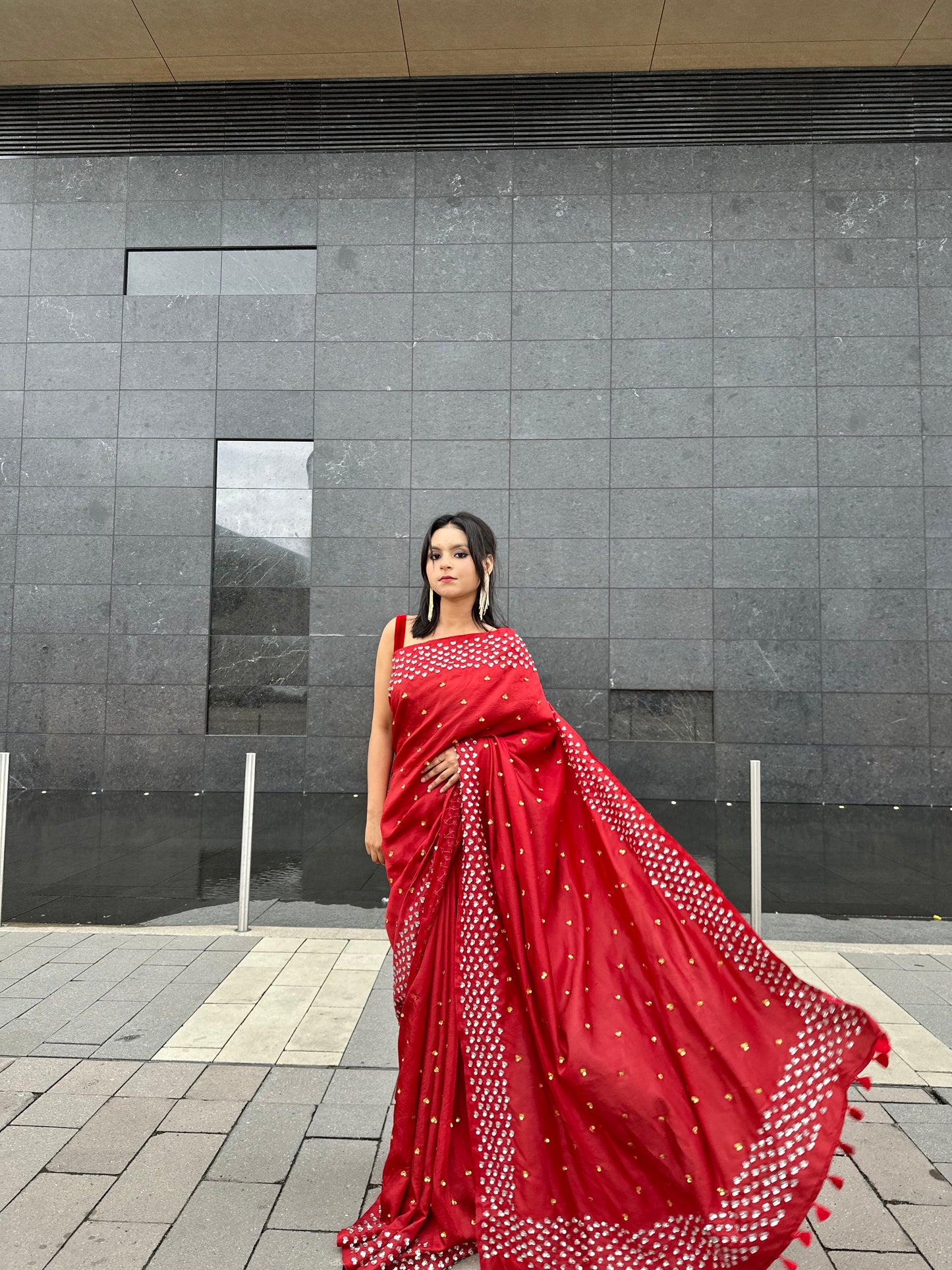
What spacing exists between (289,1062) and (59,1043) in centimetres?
96

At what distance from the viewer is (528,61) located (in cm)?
1132

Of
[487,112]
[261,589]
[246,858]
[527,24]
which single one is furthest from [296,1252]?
[487,112]

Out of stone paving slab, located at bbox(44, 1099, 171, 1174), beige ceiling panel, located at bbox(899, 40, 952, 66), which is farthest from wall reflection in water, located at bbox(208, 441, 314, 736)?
beige ceiling panel, located at bbox(899, 40, 952, 66)

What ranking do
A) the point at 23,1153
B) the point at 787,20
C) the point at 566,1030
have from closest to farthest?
the point at 566,1030, the point at 23,1153, the point at 787,20

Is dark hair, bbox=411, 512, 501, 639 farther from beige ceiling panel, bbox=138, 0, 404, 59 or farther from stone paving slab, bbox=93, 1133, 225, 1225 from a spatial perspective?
beige ceiling panel, bbox=138, 0, 404, 59

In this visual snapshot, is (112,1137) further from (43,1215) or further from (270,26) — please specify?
(270,26)

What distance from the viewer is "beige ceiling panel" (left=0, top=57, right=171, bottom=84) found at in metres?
11.5

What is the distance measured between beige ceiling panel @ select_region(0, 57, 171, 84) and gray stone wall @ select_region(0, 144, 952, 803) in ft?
3.75

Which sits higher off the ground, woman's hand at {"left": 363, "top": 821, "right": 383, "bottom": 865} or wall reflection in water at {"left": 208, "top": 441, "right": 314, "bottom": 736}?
wall reflection in water at {"left": 208, "top": 441, "right": 314, "bottom": 736}

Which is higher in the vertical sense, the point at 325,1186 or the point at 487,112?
the point at 487,112

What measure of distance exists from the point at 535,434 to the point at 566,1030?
10.2 m

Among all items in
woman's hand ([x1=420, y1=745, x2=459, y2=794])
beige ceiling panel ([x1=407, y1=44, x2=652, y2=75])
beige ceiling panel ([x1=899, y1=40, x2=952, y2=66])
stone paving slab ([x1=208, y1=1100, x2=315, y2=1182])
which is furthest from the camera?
beige ceiling panel ([x1=407, y1=44, x2=652, y2=75])

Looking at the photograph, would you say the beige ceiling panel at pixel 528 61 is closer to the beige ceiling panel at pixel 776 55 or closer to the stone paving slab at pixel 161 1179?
the beige ceiling panel at pixel 776 55

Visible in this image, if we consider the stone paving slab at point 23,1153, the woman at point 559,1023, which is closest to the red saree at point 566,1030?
the woman at point 559,1023
